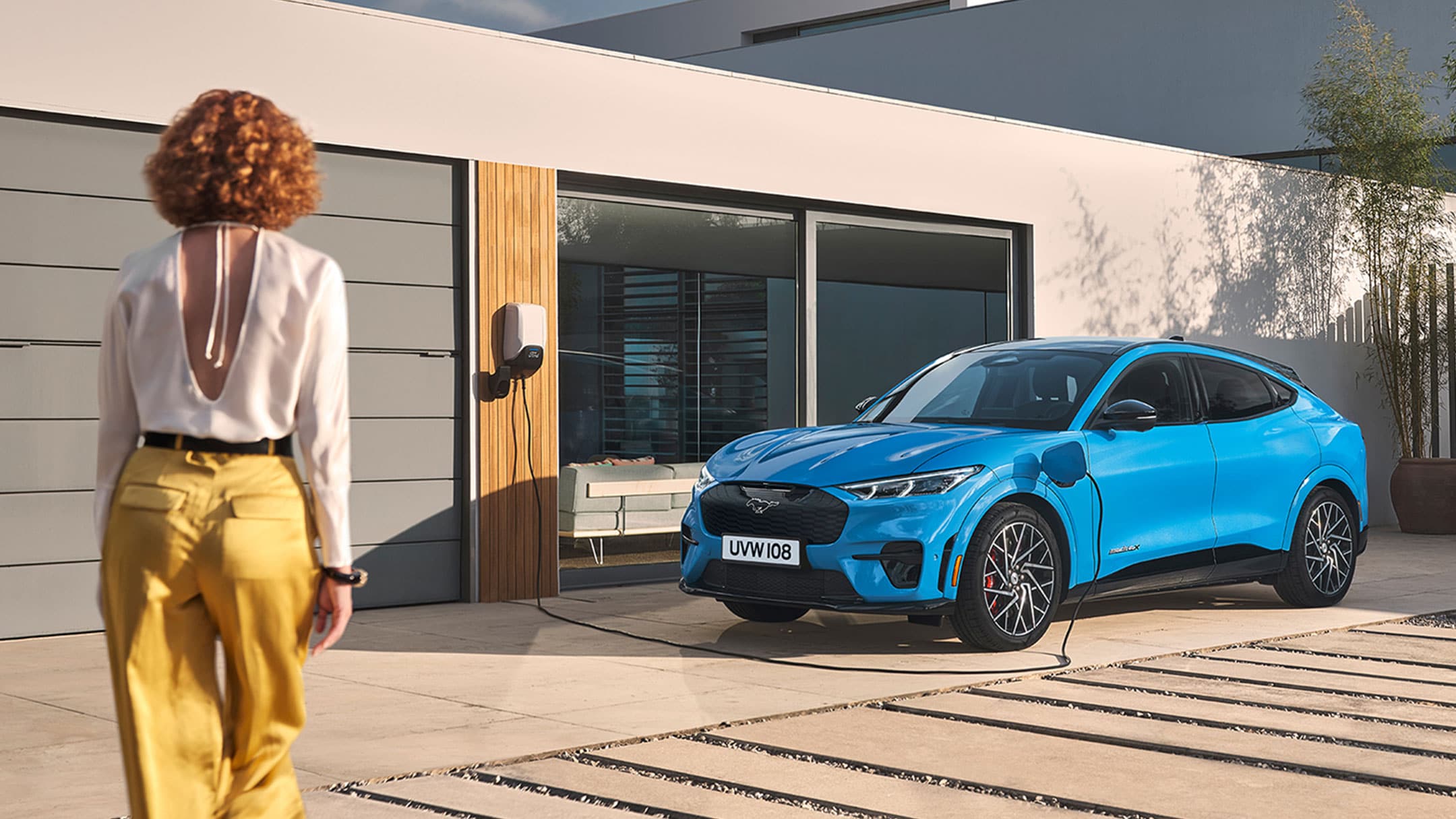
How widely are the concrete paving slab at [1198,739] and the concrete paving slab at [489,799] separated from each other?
1.93m

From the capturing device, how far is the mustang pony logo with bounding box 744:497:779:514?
24.5 feet

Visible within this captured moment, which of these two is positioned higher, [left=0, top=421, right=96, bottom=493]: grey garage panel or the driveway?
[left=0, top=421, right=96, bottom=493]: grey garage panel

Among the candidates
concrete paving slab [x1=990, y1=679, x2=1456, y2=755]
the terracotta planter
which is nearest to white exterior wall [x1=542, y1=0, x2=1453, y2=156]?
the terracotta planter

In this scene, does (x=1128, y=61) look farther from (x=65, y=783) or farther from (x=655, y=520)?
(x=65, y=783)

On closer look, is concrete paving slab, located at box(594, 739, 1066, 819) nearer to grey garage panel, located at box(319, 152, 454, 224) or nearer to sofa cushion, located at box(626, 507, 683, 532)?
grey garage panel, located at box(319, 152, 454, 224)

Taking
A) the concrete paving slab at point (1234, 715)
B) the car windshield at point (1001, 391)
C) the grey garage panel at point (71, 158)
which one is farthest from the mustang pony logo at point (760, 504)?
the grey garage panel at point (71, 158)

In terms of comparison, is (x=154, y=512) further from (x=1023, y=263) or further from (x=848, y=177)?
(x=1023, y=263)

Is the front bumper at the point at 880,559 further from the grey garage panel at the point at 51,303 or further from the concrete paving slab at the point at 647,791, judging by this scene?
the grey garage panel at the point at 51,303

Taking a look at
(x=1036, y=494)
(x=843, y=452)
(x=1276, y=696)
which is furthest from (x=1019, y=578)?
(x=1276, y=696)

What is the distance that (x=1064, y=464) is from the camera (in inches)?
301

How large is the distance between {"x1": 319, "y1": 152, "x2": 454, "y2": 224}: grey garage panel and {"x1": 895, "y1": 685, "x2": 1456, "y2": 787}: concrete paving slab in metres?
4.83

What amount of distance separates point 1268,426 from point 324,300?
23.5ft

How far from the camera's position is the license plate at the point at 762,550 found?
735cm

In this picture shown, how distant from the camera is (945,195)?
12.5 meters
